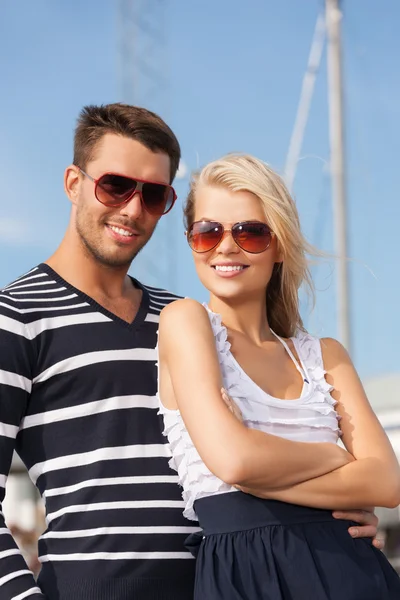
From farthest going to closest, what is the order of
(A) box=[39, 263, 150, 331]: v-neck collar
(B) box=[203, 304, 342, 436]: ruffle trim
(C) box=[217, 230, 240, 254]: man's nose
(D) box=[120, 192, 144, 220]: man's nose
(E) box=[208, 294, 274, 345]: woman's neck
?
(D) box=[120, 192, 144, 220]: man's nose < (A) box=[39, 263, 150, 331]: v-neck collar < (E) box=[208, 294, 274, 345]: woman's neck < (C) box=[217, 230, 240, 254]: man's nose < (B) box=[203, 304, 342, 436]: ruffle trim

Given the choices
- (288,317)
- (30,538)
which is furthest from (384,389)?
(288,317)

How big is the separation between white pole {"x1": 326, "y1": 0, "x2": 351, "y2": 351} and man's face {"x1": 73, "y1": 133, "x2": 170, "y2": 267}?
416 inches

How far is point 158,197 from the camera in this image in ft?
12.0

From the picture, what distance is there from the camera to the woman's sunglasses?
3068 mm

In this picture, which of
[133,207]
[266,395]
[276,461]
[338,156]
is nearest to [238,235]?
[266,395]

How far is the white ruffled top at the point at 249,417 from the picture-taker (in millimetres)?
2877

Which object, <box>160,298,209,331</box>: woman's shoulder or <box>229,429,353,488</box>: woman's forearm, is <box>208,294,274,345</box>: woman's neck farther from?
<box>229,429,353,488</box>: woman's forearm

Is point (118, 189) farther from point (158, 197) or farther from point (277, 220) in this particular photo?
point (277, 220)

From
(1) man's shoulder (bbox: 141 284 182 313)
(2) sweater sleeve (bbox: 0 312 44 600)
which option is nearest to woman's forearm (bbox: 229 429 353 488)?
(2) sweater sleeve (bbox: 0 312 44 600)

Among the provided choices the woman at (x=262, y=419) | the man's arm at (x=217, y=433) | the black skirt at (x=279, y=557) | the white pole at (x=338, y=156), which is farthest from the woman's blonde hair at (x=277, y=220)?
the white pole at (x=338, y=156)

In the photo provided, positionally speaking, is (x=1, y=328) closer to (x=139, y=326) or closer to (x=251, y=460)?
(x=139, y=326)

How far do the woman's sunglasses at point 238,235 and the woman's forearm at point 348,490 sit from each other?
0.77 meters

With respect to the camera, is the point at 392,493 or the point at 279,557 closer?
the point at 279,557

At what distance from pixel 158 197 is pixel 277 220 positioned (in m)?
0.70
